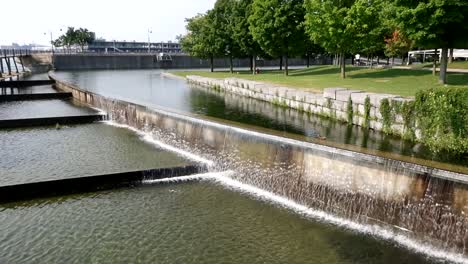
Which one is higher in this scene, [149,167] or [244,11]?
[244,11]

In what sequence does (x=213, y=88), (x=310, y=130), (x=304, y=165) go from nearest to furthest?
1. (x=304, y=165)
2. (x=310, y=130)
3. (x=213, y=88)

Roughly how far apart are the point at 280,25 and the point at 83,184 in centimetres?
3509

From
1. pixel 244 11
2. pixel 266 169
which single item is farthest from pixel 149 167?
pixel 244 11

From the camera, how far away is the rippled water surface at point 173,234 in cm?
992

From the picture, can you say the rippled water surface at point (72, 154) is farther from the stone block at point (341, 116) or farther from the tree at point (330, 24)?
the tree at point (330, 24)

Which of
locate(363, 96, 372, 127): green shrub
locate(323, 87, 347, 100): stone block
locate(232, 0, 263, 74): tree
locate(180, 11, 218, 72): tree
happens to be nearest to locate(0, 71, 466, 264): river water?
locate(363, 96, 372, 127): green shrub

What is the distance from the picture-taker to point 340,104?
24.7 meters

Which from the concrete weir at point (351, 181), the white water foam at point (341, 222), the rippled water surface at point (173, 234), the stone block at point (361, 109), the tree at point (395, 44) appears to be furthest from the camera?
the tree at point (395, 44)

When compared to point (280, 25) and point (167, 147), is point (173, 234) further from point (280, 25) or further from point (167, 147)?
point (280, 25)

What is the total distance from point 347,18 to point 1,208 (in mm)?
31550

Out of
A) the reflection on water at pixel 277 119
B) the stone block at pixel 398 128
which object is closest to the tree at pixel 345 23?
the reflection on water at pixel 277 119

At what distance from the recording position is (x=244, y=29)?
5531 cm

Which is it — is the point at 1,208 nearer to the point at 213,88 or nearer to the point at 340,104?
the point at 340,104

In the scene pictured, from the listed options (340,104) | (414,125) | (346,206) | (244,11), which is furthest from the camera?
(244,11)
